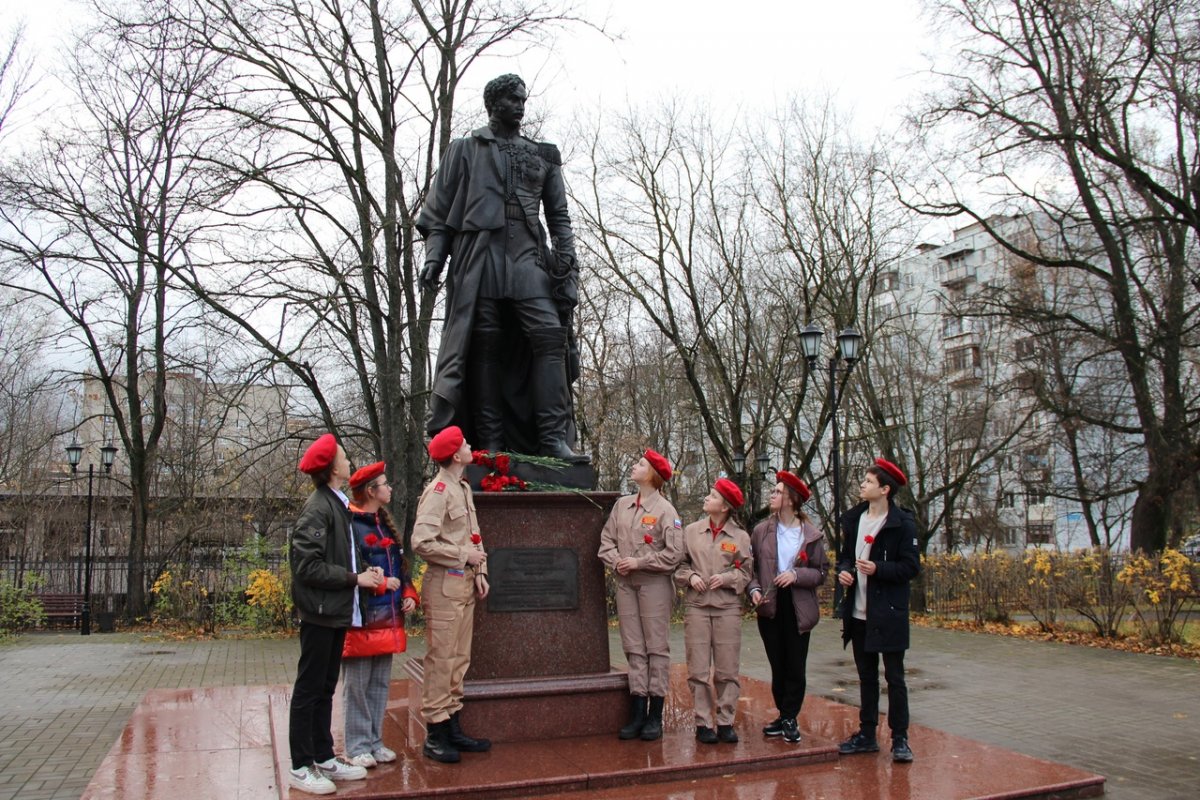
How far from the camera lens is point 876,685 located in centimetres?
605

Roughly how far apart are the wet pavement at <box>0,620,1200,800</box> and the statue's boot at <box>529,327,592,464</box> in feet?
10.2

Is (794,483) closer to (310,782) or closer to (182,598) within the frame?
(310,782)

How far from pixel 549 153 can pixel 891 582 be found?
419 cm

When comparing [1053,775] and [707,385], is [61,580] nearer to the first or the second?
[707,385]

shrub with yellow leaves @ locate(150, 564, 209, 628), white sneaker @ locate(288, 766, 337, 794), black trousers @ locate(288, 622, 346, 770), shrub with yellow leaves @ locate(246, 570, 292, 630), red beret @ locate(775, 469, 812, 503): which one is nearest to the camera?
white sneaker @ locate(288, 766, 337, 794)

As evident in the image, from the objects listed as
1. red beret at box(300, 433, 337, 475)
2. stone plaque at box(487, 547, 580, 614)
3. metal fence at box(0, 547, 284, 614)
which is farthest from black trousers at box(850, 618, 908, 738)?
metal fence at box(0, 547, 284, 614)

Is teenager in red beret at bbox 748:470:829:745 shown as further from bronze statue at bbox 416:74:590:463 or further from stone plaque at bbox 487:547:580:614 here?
bronze statue at bbox 416:74:590:463

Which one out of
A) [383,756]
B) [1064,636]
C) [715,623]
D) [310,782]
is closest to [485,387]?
[715,623]

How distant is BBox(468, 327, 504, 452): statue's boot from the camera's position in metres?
7.10

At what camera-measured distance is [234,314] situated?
16.6m

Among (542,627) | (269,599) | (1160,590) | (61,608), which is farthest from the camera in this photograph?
(61,608)

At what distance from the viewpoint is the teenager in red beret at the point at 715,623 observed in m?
5.99

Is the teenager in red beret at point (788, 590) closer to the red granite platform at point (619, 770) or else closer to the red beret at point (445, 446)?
the red granite platform at point (619, 770)

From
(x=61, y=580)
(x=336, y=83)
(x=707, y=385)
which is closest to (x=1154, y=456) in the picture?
(x=707, y=385)
